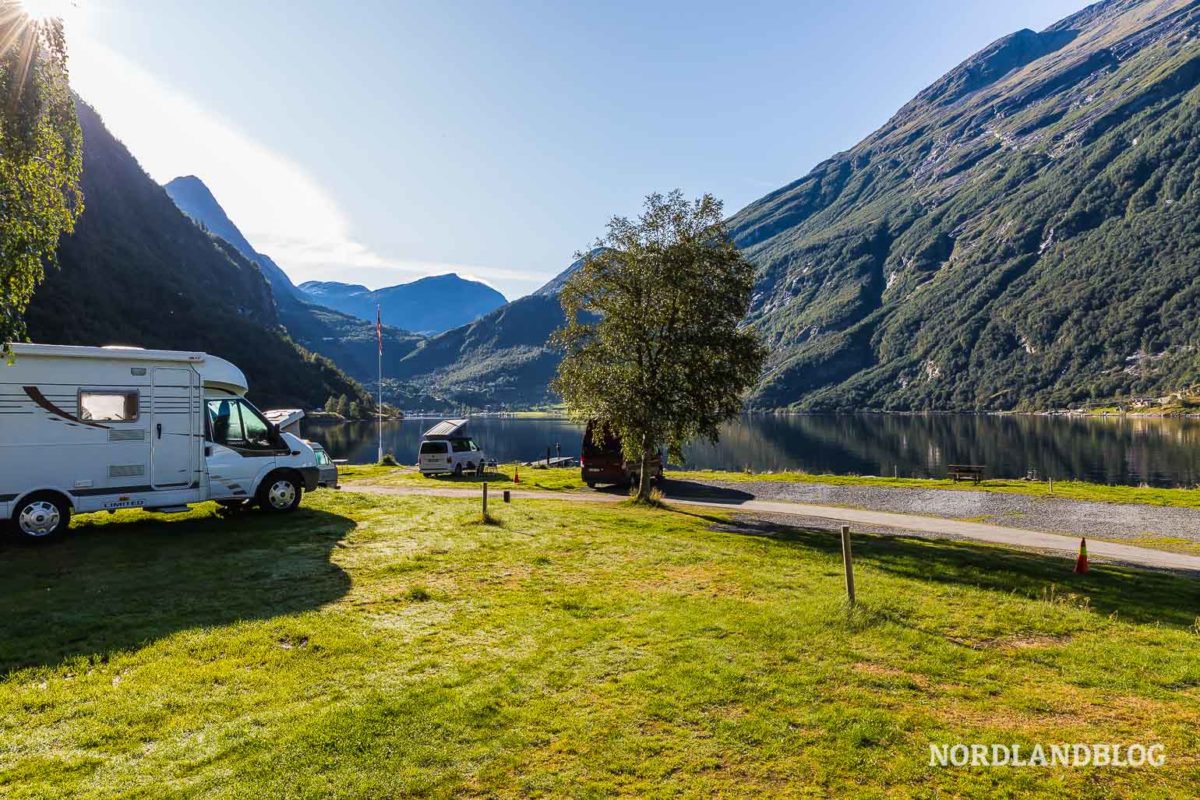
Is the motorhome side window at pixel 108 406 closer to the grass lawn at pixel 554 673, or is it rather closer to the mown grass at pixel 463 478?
the grass lawn at pixel 554 673

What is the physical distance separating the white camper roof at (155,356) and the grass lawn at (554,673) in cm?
418

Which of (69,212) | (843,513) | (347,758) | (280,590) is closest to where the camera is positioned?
(347,758)

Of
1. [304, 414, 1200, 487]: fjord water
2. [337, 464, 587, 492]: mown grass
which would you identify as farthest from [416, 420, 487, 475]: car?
[304, 414, 1200, 487]: fjord water

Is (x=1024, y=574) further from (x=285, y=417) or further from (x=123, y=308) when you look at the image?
(x=123, y=308)

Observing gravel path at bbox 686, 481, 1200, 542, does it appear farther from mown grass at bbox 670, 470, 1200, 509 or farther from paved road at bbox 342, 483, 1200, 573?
paved road at bbox 342, 483, 1200, 573

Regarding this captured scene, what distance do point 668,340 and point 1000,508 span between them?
723 inches

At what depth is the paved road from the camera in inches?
771

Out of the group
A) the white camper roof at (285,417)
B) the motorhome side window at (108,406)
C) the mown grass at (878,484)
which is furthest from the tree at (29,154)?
the mown grass at (878,484)

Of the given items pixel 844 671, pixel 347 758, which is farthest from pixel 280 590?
pixel 844 671

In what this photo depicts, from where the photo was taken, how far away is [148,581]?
11297 millimetres

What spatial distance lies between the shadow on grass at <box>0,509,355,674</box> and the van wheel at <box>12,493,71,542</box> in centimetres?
38

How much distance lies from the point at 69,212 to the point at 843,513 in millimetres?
26970

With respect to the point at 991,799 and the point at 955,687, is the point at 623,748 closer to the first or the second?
the point at 991,799

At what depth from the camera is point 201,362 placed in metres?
16.0
